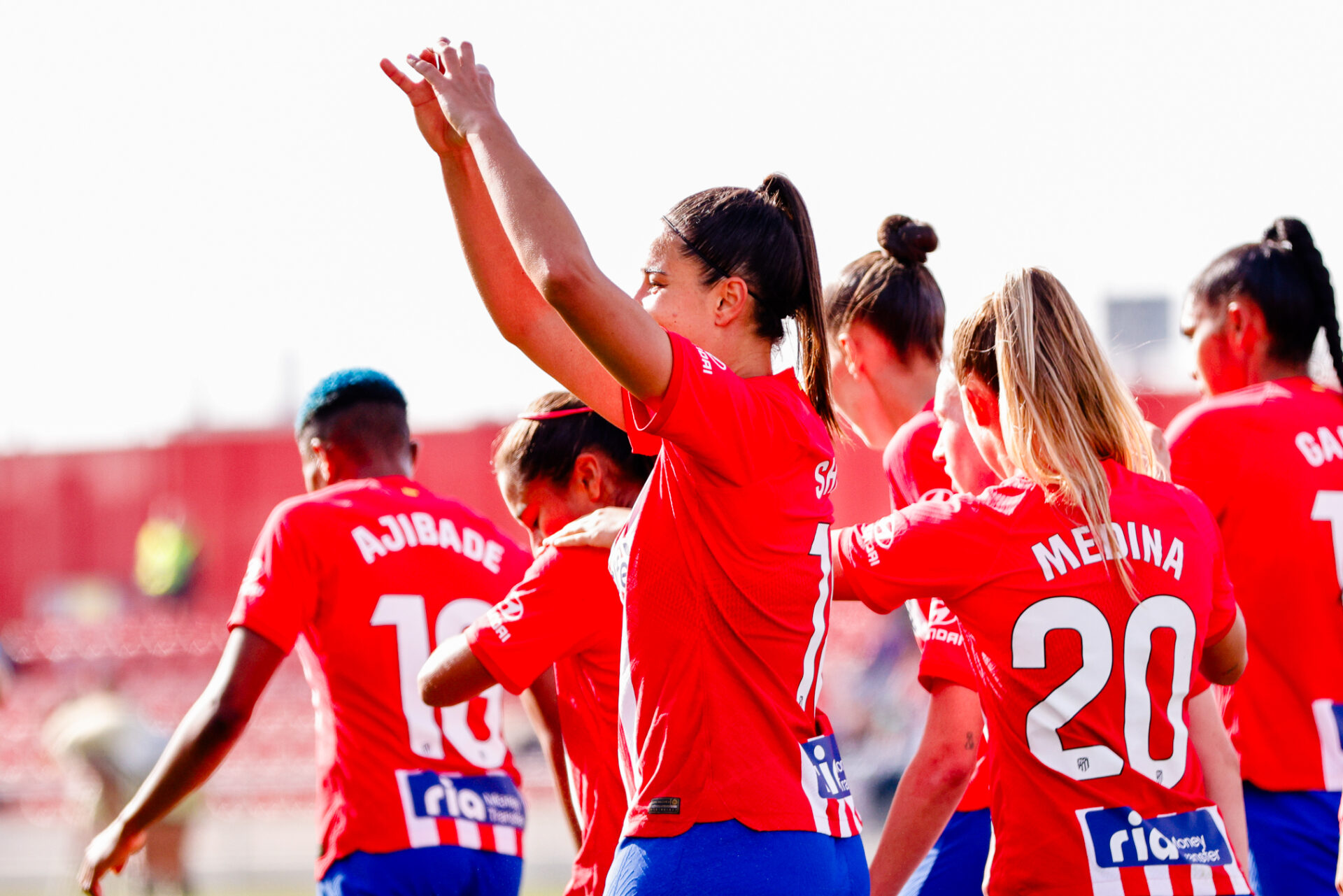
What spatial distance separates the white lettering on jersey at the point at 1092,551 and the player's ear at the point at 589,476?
1063 millimetres

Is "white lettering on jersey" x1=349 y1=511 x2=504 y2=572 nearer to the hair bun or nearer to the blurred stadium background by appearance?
the hair bun

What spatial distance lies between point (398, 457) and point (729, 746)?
2.18 metres

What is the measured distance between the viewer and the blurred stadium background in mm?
15617

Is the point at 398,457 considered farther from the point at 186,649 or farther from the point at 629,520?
the point at 186,649

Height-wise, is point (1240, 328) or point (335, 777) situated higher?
point (1240, 328)

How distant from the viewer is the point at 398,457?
414cm

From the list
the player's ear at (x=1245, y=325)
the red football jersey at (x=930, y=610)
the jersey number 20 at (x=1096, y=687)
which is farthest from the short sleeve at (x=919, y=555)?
the player's ear at (x=1245, y=325)

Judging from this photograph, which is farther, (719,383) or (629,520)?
(629,520)

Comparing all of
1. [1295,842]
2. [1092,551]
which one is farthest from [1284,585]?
[1092,551]

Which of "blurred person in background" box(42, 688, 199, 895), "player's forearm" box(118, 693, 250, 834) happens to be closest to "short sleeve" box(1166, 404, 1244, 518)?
"player's forearm" box(118, 693, 250, 834)

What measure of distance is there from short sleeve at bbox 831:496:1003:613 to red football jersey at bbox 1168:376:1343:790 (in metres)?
1.30

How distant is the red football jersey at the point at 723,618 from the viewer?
2.18m

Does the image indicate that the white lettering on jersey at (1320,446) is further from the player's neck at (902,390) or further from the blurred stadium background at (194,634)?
the blurred stadium background at (194,634)

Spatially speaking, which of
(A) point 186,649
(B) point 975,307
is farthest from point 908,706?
(B) point 975,307
